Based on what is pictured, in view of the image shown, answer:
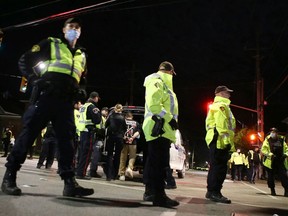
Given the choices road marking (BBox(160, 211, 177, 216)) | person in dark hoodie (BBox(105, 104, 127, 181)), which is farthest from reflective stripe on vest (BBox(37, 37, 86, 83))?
person in dark hoodie (BBox(105, 104, 127, 181))

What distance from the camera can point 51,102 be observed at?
183 inches

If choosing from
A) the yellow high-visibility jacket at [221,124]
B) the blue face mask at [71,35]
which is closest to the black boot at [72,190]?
the blue face mask at [71,35]

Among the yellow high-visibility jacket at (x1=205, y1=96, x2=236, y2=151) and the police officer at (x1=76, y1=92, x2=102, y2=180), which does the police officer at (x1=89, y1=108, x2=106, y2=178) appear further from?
the yellow high-visibility jacket at (x1=205, y1=96, x2=236, y2=151)

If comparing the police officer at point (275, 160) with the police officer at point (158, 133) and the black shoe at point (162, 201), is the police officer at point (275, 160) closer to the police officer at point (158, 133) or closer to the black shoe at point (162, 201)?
the police officer at point (158, 133)

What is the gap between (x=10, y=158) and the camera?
4.68m

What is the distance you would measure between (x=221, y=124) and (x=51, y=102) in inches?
134

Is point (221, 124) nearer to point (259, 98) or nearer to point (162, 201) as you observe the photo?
point (162, 201)

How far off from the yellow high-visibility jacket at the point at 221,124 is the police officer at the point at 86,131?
308 cm

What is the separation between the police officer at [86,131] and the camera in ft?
29.3

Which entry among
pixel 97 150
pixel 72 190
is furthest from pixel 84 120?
pixel 72 190

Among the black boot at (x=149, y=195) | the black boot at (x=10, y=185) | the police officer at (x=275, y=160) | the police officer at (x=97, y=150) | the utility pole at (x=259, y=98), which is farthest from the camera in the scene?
the utility pole at (x=259, y=98)

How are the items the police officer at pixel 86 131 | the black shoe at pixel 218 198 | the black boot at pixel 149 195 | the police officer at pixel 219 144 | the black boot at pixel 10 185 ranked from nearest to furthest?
the black boot at pixel 10 185
the black boot at pixel 149 195
the black shoe at pixel 218 198
the police officer at pixel 219 144
the police officer at pixel 86 131

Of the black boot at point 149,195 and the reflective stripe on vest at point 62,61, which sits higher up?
the reflective stripe on vest at point 62,61

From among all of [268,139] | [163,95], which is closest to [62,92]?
[163,95]
